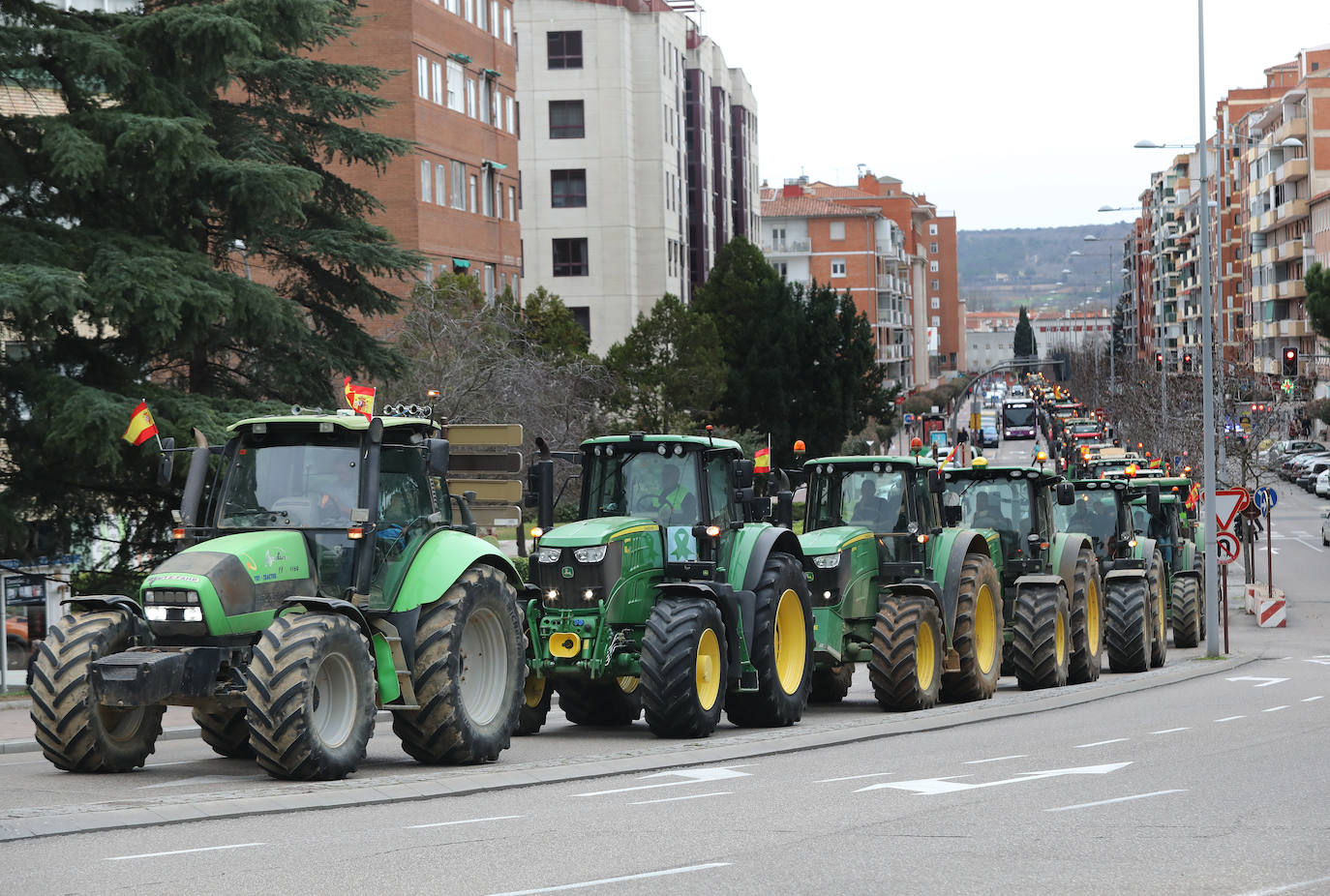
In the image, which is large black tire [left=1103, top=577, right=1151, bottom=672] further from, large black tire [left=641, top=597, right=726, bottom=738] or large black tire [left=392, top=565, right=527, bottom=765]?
large black tire [left=392, top=565, right=527, bottom=765]

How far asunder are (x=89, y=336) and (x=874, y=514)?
11438 mm

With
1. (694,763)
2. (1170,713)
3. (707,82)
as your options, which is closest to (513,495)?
(694,763)

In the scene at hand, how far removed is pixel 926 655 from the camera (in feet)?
65.4

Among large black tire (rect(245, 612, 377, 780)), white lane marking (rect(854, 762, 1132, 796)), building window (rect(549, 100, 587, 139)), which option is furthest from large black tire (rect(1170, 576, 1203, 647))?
building window (rect(549, 100, 587, 139))

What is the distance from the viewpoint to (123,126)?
23562mm

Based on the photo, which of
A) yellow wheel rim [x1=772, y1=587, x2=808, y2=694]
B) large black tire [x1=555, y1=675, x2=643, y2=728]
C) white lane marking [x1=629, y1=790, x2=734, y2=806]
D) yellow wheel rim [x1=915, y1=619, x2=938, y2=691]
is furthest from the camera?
yellow wheel rim [x1=915, y1=619, x2=938, y2=691]

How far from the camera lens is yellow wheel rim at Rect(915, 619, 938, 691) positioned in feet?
65.0

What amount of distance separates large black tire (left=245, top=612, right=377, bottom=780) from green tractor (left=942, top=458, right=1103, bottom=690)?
12.3 meters

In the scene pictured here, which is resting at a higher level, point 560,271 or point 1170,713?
point 560,271

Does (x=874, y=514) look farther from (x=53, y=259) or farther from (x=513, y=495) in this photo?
(x=53, y=259)

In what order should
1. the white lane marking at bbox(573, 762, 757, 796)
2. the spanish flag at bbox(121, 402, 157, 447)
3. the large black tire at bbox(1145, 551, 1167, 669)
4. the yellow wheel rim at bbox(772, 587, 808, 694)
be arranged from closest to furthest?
1. the white lane marking at bbox(573, 762, 757, 796)
2. the spanish flag at bbox(121, 402, 157, 447)
3. the yellow wheel rim at bbox(772, 587, 808, 694)
4. the large black tire at bbox(1145, 551, 1167, 669)

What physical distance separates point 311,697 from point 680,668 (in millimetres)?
4090

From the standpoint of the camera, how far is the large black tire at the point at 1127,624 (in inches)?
1068

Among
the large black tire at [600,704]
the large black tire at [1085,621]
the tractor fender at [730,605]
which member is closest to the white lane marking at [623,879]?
the tractor fender at [730,605]
